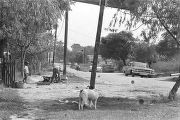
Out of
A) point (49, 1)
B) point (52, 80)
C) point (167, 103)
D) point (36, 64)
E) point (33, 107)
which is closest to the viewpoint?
point (49, 1)

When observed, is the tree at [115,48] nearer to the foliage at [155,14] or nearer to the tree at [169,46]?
the tree at [169,46]

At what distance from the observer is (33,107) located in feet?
44.8

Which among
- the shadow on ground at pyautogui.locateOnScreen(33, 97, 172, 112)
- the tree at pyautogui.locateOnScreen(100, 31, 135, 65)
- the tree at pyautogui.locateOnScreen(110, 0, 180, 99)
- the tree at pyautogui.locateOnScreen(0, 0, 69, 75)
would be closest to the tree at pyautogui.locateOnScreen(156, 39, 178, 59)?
the tree at pyautogui.locateOnScreen(110, 0, 180, 99)

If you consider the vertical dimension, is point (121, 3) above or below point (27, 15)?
above

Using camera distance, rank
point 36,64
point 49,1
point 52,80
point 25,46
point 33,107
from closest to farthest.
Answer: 1. point 49,1
2. point 33,107
3. point 25,46
4. point 52,80
5. point 36,64

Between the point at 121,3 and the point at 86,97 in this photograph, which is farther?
the point at 121,3

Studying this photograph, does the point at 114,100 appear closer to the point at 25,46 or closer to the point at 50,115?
the point at 50,115

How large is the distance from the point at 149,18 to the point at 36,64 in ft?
88.5

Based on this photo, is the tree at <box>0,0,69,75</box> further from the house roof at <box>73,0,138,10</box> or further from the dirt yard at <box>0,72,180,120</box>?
the house roof at <box>73,0,138,10</box>

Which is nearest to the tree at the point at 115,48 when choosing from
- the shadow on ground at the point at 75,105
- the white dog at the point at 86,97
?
the shadow on ground at the point at 75,105

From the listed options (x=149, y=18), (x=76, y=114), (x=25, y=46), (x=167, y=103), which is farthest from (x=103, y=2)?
(x=25, y=46)

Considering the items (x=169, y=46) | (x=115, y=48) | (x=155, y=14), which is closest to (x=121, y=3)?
(x=155, y=14)

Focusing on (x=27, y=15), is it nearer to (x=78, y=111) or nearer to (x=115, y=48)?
(x=78, y=111)

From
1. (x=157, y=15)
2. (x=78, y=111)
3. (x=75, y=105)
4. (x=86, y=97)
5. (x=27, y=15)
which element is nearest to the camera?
(x=78, y=111)
